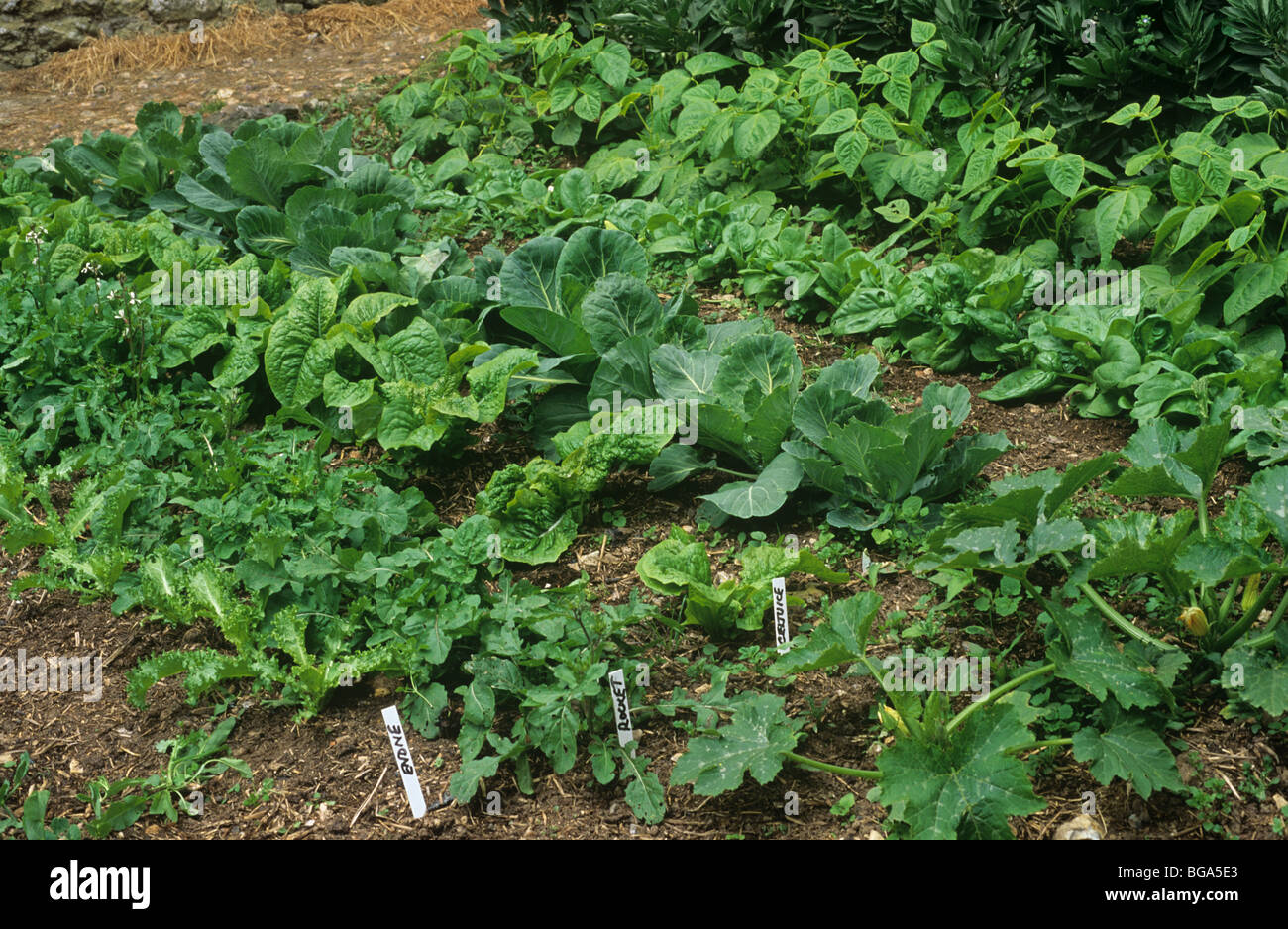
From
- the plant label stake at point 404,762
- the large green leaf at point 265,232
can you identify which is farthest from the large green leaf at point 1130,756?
the large green leaf at point 265,232

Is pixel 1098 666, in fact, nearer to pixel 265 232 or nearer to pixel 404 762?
pixel 404 762

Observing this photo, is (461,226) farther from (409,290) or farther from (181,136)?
(181,136)

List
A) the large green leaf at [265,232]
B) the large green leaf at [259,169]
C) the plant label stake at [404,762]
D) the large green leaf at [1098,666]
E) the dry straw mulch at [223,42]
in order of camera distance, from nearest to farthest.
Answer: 1. the large green leaf at [1098,666]
2. the plant label stake at [404,762]
3. the large green leaf at [265,232]
4. the large green leaf at [259,169]
5. the dry straw mulch at [223,42]

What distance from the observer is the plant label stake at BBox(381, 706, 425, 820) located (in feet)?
7.72

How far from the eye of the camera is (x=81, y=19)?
7461mm

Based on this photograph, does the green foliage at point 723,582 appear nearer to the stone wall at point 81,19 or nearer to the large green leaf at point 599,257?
the large green leaf at point 599,257

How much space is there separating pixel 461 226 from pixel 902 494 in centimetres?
284

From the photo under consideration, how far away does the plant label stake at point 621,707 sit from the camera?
2.41 metres

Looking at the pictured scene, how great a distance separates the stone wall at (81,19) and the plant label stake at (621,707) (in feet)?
22.7

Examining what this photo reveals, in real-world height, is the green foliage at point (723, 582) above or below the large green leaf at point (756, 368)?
below

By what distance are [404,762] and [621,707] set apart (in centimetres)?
49

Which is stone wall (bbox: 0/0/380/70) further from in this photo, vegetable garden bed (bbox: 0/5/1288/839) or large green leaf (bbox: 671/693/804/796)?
large green leaf (bbox: 671/693/804/796)

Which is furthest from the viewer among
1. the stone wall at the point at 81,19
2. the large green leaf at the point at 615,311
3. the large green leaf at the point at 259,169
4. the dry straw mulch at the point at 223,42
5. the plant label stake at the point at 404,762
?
the stone wall at the point at 81,19

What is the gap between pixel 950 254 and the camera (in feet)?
14.0
